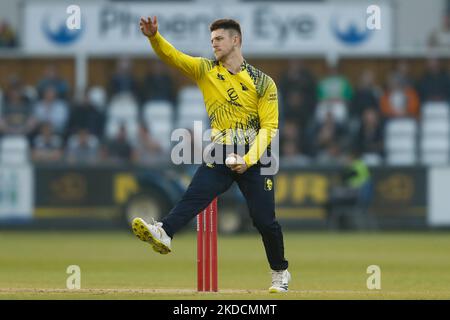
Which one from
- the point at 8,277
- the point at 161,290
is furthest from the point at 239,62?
→ the point at 8,277

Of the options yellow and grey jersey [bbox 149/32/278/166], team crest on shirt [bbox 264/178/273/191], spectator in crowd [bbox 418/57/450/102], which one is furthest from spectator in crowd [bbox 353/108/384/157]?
yellow and grey jersey [bbox 149/32/278/166]

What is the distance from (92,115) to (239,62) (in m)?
15.7

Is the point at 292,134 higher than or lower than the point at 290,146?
higher

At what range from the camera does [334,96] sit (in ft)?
91.5

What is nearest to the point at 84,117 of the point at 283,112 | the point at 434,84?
the point at 283,112

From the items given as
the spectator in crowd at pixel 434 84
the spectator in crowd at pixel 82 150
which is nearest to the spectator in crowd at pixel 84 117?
the spectator in crowd at pixel 82 150

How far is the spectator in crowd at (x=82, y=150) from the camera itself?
2627 centimetres

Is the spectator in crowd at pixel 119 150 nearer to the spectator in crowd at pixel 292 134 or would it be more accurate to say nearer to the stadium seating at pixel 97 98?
the stadium seating at pixel 97 98

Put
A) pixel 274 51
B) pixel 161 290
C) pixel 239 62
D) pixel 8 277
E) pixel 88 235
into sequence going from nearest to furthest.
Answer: pixel 239 62 → pixel 161 290 → pixel 8 277 → pixel 88 235 → pixel 274 51

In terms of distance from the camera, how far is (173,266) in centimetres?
1714

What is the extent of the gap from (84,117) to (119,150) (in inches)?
42.7

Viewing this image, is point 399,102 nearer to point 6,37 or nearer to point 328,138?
point 328,138

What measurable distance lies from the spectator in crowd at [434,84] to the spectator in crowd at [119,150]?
6537 millimetres
